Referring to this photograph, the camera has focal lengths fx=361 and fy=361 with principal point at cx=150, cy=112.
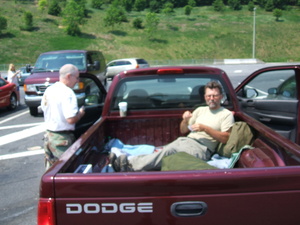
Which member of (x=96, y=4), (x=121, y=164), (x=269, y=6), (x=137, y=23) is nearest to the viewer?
(x=121, y=164)

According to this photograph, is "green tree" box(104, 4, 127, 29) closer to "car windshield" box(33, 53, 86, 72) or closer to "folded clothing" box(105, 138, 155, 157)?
"car windshield" box(33, 53, 86, 72)

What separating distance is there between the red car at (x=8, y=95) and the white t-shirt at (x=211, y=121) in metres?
9.84

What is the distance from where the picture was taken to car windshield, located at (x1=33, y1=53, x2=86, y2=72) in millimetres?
11914

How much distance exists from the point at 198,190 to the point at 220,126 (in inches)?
84.5

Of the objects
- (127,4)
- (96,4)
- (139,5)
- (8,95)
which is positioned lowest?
(8,95)

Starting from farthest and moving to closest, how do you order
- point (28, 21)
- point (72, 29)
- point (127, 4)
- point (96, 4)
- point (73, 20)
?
point (127, 4) → point (96, 4) → point (73, 20) → point (72, 29) → point (28, 21)

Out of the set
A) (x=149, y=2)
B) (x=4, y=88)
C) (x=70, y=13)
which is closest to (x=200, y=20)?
(x=70, y=13)

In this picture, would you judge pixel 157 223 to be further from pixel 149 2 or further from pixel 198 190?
pixel 149 2

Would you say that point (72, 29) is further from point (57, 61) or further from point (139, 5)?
point (57, 61)

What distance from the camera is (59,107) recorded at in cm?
419

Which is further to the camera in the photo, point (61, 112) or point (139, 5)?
point (139, 5)

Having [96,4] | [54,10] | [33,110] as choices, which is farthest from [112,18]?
[33,110]

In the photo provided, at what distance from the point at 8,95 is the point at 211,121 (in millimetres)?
10410

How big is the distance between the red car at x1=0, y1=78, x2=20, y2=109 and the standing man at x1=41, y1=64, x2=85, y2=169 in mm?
8900
